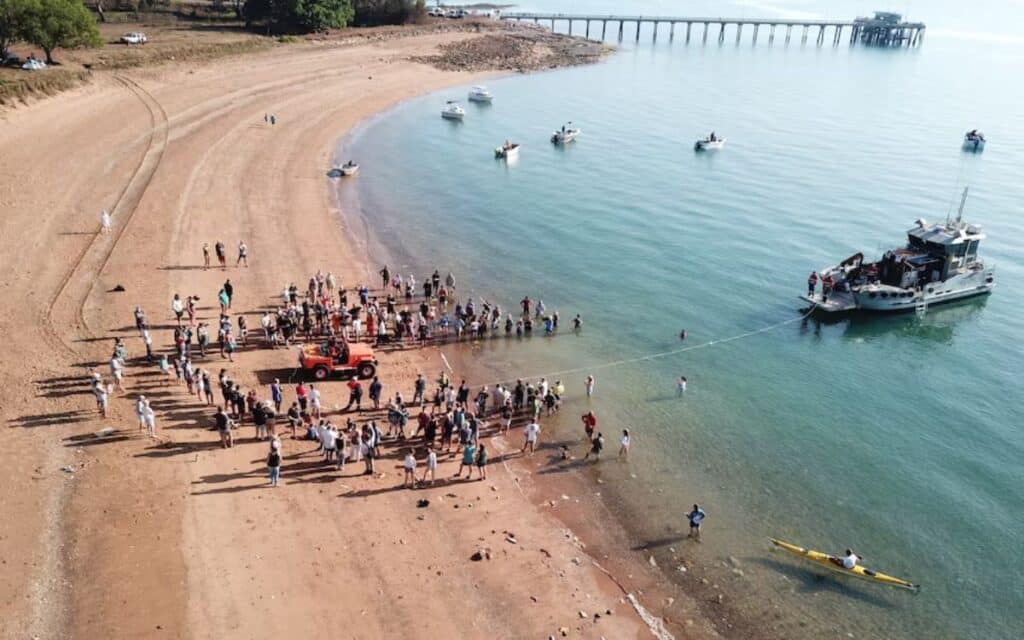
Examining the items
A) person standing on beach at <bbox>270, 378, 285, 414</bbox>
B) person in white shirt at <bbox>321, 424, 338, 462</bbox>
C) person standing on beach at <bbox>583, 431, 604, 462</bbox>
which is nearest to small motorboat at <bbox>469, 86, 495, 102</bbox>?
person standing on beach at <bbox>270, 378, 285, 414</bbox>

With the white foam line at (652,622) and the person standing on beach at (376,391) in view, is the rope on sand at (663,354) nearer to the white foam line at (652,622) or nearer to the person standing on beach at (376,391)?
the person standing on beach at (376,391)

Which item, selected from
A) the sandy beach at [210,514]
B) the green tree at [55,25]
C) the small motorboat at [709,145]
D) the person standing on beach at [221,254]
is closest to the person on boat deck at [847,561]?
the sandy beach at [210,514]

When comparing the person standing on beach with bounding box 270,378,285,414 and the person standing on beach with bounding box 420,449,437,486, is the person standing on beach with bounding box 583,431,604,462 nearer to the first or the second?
the person standing on beach with bounding box 420,449,437,486

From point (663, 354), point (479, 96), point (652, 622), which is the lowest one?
point (652, 622)

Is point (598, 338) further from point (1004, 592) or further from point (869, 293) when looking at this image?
point (1004, 592)

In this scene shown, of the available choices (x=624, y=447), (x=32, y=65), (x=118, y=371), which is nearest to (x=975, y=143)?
(x=624, y=447)

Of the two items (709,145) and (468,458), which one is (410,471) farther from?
(709,145)
